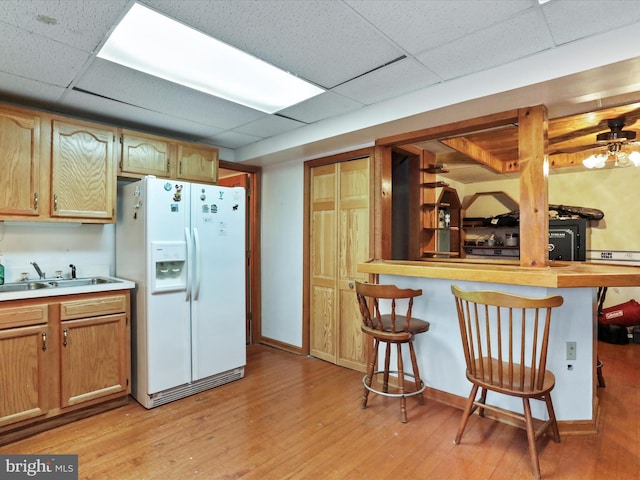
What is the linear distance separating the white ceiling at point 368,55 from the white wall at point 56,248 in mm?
958

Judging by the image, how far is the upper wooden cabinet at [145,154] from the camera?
9.74ft

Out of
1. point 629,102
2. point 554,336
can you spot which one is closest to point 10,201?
point 554,336

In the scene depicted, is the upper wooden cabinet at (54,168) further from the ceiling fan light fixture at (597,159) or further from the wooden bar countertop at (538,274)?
the ceiling fan light fixture at (597,159)

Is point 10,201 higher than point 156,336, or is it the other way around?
point 10,201

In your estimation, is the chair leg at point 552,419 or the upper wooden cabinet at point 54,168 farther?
the upper wooden cabinet at point 54,168

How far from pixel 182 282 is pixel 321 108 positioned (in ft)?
5.83

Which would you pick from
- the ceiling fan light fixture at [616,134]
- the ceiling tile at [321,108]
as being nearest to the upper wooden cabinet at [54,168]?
the ceiling tile at [321,108]

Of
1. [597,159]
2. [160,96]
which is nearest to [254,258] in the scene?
[160,96]

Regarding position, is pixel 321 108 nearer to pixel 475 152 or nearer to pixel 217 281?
pixel 217 281

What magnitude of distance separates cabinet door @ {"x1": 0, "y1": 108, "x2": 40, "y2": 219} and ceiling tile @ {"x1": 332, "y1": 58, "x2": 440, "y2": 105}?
214 cm

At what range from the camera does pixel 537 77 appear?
6.61ft

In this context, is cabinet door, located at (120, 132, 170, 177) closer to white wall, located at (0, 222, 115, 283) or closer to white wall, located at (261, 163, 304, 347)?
white wall, located at (0, 222, 115, 283)

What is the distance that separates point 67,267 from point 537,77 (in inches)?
143

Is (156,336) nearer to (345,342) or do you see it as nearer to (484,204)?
(345,342)
